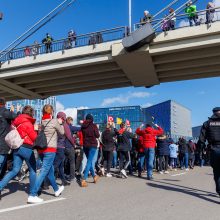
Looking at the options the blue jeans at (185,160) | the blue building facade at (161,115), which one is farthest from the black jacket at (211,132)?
the blue building facade at (161,115)

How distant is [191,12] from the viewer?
60.8ft

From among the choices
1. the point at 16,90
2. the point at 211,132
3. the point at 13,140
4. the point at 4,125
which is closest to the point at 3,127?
the point at 4,125

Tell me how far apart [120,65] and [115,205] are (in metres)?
17.6

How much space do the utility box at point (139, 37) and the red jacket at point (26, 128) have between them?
47.3 feet

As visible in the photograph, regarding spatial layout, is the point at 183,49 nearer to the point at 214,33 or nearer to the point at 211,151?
the point at 214,33

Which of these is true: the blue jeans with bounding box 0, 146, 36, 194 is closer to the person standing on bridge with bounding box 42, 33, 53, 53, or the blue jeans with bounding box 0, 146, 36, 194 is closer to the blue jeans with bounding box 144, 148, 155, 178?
the blue jeans with bounding box 144, 148, 155, 178

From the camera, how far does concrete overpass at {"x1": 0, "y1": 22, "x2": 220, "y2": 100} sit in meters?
19.6

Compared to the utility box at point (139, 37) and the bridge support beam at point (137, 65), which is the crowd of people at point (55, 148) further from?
the bridge support beam at point (137, 65)

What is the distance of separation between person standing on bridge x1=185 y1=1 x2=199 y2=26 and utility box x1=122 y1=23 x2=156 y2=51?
2296mm

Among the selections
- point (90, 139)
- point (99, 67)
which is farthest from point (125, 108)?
point (90, 139)

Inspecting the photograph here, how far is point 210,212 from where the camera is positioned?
4898 millimetres

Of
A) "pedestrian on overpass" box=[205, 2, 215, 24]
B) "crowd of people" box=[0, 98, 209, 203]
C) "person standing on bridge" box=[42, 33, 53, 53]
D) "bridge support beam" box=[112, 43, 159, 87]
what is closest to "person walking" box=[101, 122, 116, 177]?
"crowd of people" box=[0, 98, 209, 203]

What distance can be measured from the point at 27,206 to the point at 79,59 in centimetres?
1835

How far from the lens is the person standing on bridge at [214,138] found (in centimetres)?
586
